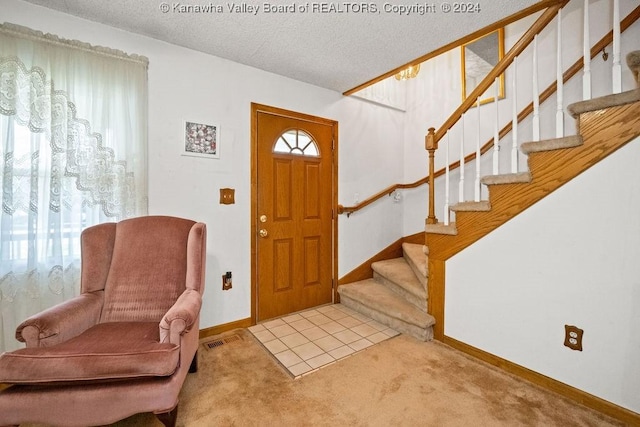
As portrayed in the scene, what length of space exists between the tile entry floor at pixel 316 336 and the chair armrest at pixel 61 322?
3.84 feet

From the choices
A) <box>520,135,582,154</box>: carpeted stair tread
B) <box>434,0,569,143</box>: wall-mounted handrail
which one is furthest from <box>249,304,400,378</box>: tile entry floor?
<box>434,0,569,143</box>: wall-mounted handrail

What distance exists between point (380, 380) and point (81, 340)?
5.47 feet

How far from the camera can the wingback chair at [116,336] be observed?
113 centimetres

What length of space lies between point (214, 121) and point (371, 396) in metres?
2.32

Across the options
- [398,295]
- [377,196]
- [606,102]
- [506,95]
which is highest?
[506,95]

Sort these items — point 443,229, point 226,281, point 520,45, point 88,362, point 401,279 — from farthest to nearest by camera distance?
point 401,279 < point 226,281 < point 443,229 < point 520,45 < point 88,362

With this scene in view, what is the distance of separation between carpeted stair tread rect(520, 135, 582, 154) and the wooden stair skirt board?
3.50 ft

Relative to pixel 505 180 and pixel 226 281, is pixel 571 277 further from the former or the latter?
pixel 226 281

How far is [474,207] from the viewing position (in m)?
1.98

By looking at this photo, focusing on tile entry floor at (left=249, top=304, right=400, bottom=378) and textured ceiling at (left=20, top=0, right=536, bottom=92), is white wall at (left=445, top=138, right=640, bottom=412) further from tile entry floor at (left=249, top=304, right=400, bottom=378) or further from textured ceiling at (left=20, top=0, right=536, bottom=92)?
textured ceiling at (left=20, top=0, right=536, bottom=92)

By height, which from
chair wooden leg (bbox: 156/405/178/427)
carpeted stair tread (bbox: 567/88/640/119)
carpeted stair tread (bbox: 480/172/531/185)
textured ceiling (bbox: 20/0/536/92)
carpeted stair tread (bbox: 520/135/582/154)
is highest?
textured ceiling (bbox: 20/0/536/92)

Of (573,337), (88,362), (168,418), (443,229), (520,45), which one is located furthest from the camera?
(443,229)

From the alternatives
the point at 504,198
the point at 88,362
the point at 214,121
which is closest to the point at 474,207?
the point at 504,198

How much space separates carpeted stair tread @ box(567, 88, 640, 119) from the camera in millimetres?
1349
